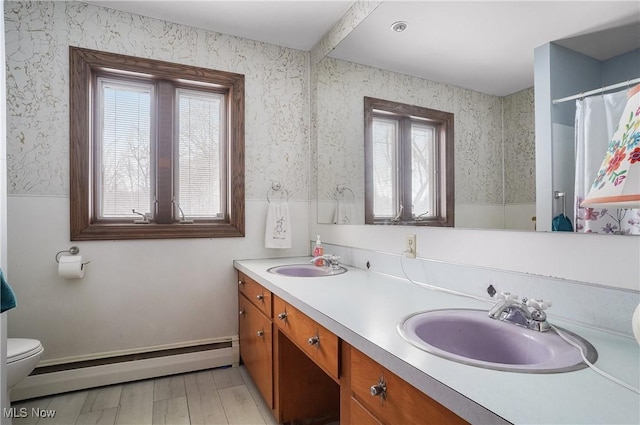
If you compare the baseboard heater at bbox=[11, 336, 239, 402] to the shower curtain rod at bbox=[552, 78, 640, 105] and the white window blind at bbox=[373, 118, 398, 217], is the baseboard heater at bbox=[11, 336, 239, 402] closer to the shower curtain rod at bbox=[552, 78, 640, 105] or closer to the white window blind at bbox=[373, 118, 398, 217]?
the white window blind at bbox=[373, 118, 398, 217]

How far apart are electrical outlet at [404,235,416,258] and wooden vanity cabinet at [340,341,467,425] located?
27.0 inches

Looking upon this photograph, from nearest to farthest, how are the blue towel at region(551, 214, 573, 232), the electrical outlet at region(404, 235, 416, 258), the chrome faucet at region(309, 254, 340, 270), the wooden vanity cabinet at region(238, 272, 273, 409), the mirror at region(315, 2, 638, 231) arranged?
the blue towel at region(551, 214, 573, 232) < the mirror at region(315, 2, 638, 231) < the electrical outlet at region(404, 235, 416, 258) < the wooden vanity cabinet at region(238, 272, 273, 409) < the chrome faucet at region(309, 254, 340, 270)

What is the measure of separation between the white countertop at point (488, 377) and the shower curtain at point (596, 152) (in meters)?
0.28

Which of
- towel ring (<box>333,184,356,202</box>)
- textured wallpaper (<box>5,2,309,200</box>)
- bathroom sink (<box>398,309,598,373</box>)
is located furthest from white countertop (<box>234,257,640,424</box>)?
textured wallpaper (<box>5,2,309,200</box>)

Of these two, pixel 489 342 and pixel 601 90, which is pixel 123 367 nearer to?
pixel 489 342

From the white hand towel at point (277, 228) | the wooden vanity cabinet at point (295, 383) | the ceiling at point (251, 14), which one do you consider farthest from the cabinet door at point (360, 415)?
the ceiling at point (251, 14)

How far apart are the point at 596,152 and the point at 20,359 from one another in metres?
2.42

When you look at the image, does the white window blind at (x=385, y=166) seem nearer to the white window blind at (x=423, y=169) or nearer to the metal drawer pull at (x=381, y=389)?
the white window blind at (x=423, y=169)

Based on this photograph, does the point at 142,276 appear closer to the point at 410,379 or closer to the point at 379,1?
the point at 410,379

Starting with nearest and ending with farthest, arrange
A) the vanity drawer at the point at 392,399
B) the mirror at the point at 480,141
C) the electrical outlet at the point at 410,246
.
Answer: the vanity drawer at the point at 392,399
the mirror at the point at 480,141
the electrical outlet at the point at 410,246

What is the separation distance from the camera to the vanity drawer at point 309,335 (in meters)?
1.08

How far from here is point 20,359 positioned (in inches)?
63.2

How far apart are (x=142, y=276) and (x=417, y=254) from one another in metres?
1.70

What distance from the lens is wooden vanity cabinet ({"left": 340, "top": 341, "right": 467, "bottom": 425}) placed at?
27.7 inches
